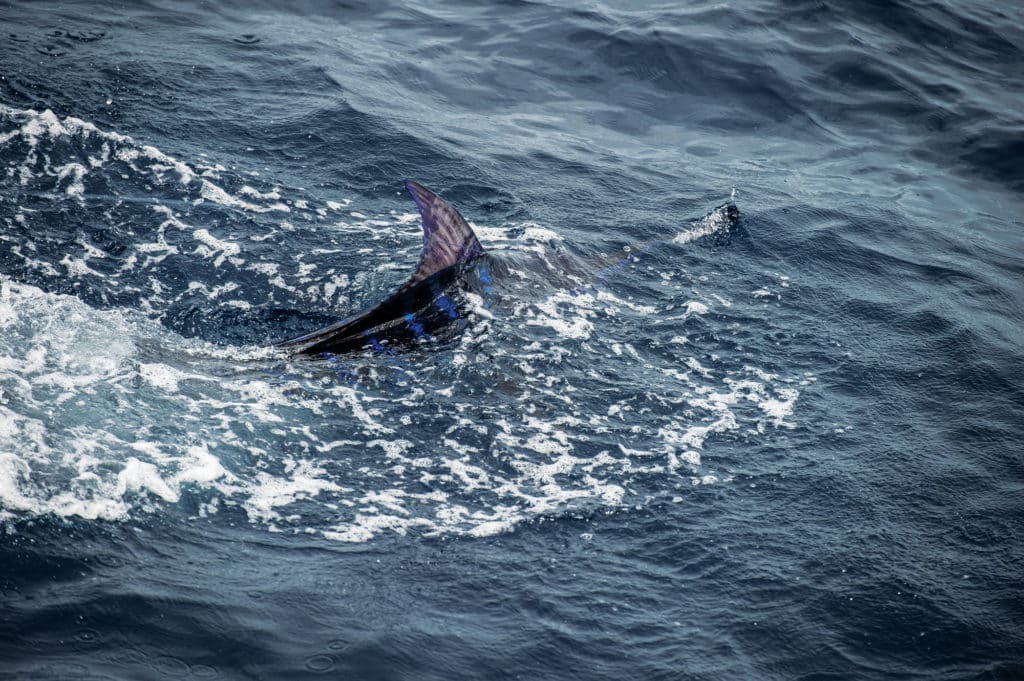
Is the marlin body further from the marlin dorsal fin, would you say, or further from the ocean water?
the ocean water

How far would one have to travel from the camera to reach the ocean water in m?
6.03

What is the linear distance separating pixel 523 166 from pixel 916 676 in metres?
8.68

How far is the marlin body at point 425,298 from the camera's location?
856cm

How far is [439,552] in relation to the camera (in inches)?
257

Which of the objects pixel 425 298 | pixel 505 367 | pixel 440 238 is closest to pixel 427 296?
pixel 425 298

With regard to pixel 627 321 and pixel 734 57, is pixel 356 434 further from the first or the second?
pixel 734 57

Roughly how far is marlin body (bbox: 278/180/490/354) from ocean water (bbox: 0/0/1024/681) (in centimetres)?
21

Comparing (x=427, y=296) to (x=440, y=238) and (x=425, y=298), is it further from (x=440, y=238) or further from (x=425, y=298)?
(x=440, y=238)

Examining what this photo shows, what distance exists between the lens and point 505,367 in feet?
28.6

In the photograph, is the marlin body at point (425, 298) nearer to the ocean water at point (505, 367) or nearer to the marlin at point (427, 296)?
the marlin at point (427, 296)

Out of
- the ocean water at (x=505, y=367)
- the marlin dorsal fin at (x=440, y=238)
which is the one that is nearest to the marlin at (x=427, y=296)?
the marlin dorsal fin at (x=440, y=238)

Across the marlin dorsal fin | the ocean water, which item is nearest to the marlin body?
the marlin dorsal fin

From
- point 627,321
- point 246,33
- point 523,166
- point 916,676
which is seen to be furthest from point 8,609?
point 246,33

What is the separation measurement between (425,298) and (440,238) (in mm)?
631
